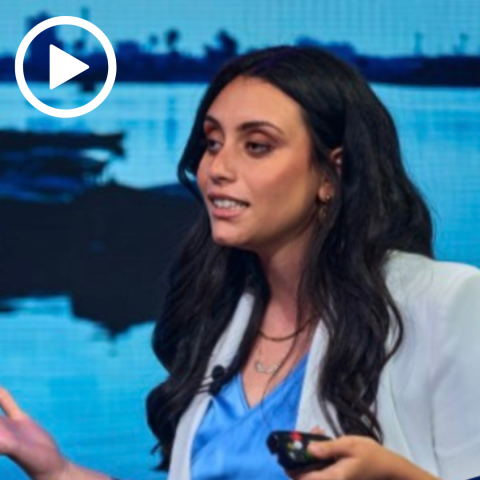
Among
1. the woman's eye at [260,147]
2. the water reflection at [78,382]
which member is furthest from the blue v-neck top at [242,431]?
the water reflection at [78,382]

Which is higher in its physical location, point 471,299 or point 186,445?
point 471,299

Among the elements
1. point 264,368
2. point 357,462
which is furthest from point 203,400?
point 357,462

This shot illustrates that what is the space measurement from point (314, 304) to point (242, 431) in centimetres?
20

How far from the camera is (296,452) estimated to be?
4.53 feet

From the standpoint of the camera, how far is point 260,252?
6.40ft

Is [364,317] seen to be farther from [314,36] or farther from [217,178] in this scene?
[314,36]

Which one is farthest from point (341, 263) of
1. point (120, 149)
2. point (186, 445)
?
point (120, 149)

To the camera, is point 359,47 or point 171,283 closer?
point 171,283

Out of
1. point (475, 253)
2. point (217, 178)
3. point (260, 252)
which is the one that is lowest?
point (475, 253)

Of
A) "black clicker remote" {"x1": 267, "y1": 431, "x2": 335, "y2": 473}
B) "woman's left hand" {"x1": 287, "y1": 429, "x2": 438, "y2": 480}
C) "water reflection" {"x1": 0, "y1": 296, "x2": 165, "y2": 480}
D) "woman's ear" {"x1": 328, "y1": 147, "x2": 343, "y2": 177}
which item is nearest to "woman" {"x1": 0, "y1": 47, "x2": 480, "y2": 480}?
"woman's ear" {"x1": 328, "y1": 147, "x2": 343, "y2": 177}

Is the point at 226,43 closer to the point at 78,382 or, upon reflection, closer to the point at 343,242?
the point at 78,382

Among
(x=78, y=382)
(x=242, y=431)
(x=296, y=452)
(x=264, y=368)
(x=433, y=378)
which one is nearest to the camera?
(x=296, y=452)

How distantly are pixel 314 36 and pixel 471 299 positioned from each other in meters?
1.04

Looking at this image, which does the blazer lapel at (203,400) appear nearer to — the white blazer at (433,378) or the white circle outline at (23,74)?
the white blazer at (433,378)
